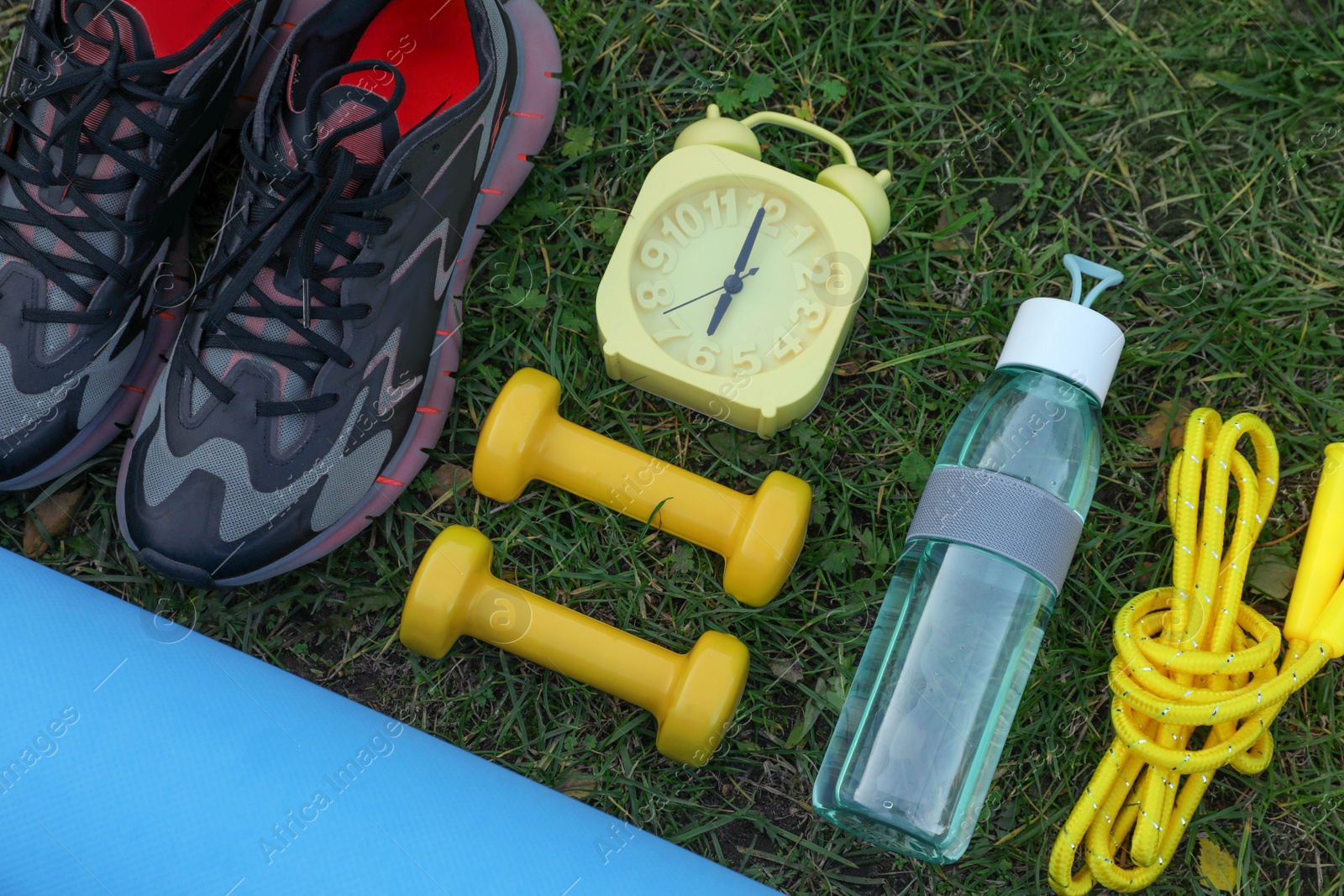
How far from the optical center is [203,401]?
160cm

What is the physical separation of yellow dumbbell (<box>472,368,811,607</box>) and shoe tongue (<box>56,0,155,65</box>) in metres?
0.84

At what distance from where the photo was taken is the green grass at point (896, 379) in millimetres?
1675

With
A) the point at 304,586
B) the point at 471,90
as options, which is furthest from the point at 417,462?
the point at 471,90

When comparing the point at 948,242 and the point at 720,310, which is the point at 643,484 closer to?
the point at 720,310

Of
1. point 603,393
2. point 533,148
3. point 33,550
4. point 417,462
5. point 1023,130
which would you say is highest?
point 1023,130

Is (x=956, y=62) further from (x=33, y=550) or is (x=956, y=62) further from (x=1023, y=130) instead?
(x=33, y=550)

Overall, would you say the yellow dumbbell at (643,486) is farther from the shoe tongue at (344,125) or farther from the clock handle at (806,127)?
the clock handle at (806,127)

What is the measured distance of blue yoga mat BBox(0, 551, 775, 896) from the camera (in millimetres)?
1244

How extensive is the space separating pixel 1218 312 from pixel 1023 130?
486 mm

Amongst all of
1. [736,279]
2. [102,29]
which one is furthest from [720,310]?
[102,29]

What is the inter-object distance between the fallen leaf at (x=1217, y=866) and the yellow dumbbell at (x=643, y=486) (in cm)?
85

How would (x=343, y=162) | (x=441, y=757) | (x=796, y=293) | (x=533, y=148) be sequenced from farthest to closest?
(x=533, y=148)
(x=796, y=293)
(x=343, y=162)
(x=441, y=757)

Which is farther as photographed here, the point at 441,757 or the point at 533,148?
the point at 533,148

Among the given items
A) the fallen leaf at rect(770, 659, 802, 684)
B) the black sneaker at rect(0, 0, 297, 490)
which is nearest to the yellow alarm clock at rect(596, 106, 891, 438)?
the fallen leaf at rect(770, 659, 802, 684)
